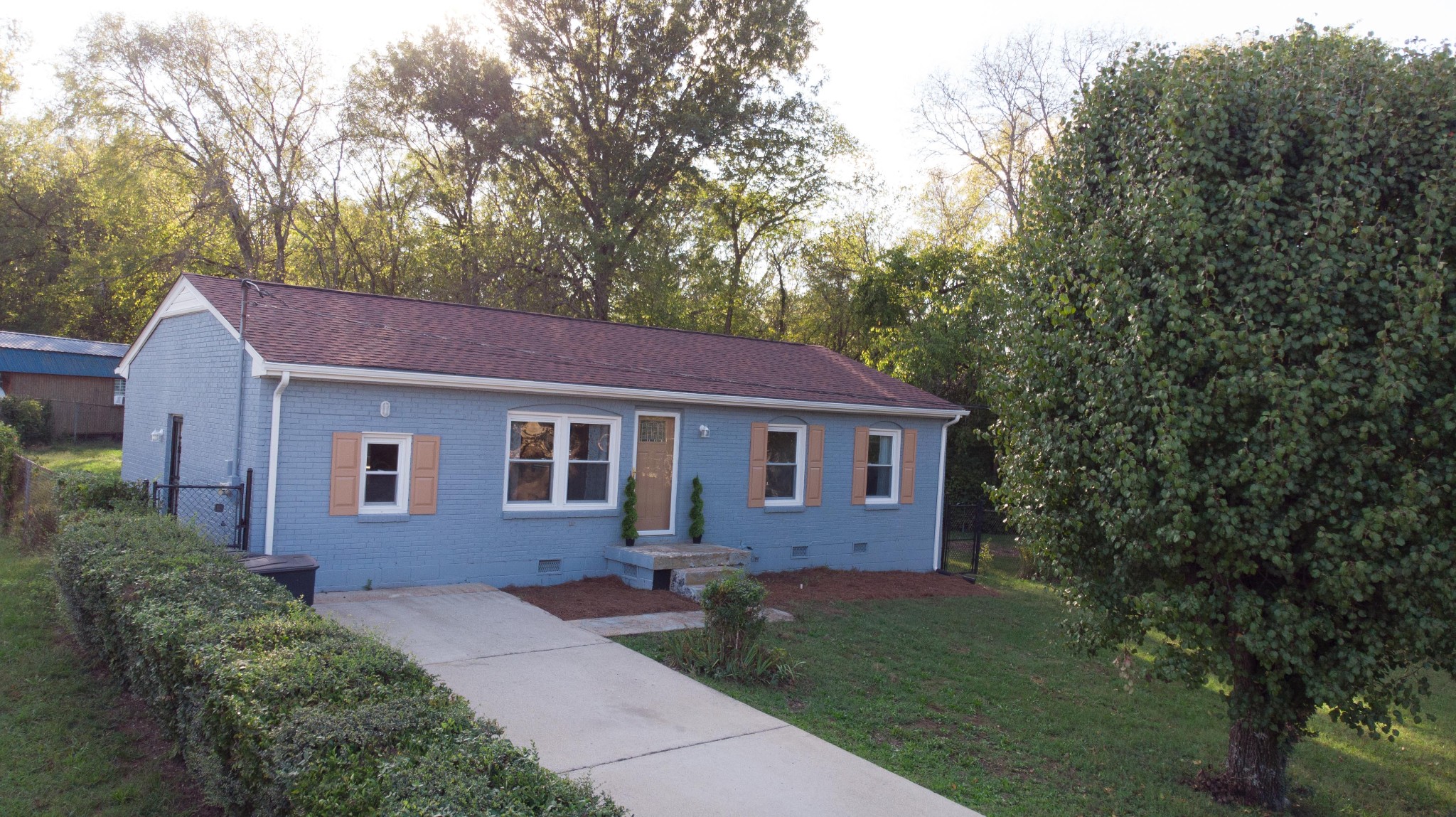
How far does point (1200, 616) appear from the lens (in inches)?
221

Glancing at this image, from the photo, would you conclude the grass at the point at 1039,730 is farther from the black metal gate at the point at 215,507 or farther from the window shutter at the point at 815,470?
the black metal gate at the point at 215,507

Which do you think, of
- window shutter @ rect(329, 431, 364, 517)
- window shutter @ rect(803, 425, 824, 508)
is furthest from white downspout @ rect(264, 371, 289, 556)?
window shutter @ rect(803, 425, 824, 508)

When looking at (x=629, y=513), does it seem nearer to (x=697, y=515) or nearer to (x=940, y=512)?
(x=697, y=515)

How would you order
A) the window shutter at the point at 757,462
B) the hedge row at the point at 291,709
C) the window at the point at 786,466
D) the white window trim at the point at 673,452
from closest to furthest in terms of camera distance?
the hedge row at the point at 291,709, the white window trim at the point at 673,452, the window shutter at the point at 757,462, the window at the point at 786,466

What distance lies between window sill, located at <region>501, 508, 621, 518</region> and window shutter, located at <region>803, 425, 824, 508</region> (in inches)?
133

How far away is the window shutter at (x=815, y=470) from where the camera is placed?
46.3 ft

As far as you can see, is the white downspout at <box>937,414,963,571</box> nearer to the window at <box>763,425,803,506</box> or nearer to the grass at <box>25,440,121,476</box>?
the window at <box>763,425,803,506</box>

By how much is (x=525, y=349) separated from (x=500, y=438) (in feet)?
5.82

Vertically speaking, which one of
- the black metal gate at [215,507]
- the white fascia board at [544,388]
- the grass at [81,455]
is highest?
the white fascia board at [544,388]

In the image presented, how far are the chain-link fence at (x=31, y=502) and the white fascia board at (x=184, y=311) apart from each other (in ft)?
7.53

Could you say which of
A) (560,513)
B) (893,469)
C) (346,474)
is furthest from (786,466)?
(346,474)

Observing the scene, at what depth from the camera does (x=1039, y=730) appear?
7.15m

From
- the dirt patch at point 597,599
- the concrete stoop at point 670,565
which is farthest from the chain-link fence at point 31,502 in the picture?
the concrete stoop at point 670,565

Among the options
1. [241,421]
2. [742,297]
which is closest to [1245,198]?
[241,421]
